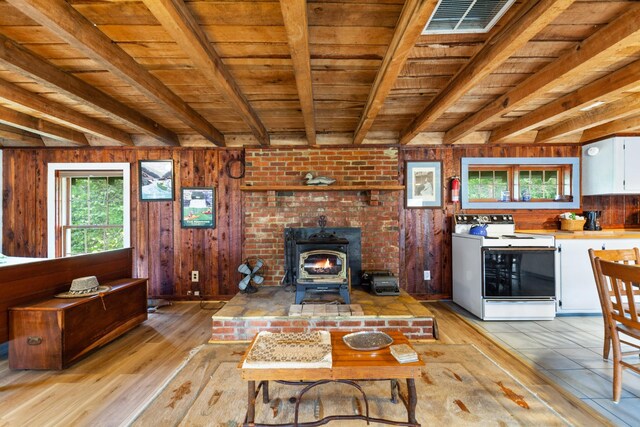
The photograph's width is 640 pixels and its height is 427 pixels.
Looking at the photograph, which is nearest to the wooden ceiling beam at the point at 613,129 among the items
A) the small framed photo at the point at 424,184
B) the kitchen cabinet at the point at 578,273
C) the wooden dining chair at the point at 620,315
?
the kitchen cabinet at the point at 578,273

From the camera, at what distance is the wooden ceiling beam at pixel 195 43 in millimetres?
1273

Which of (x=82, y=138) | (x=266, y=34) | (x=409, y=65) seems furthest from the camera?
(x=82, y=138)

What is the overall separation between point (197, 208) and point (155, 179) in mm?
699

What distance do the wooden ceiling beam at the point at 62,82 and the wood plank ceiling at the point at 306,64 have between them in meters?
0.01

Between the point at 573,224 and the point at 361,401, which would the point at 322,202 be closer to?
the point at 361,401

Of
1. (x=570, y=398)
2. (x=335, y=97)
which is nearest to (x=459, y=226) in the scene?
(x=570, y=398)

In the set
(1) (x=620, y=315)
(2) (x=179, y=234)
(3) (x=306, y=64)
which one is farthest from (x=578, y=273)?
(2) (x=179, y=234)

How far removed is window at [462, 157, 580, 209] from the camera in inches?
150

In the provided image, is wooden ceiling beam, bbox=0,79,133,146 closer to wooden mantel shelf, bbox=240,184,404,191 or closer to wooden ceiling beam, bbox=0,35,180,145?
wooden ceiling beam, bbox=0,35,180,145

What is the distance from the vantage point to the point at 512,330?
287 centimetres

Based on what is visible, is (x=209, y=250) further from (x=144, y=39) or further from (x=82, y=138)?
(x=144, y=39)

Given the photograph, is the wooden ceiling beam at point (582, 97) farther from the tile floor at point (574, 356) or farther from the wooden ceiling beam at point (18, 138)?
the wooden ceiling beam at point (18, 138)

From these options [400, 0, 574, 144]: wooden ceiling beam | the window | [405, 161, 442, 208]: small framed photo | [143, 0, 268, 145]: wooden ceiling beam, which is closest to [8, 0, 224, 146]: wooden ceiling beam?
[143, 0, 268, 145]: wooden ceiling beam

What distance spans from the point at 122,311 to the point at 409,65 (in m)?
3.43
